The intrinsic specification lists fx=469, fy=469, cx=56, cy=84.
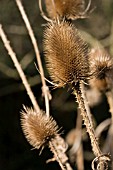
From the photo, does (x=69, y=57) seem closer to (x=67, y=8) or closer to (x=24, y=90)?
(x=67, y=8)

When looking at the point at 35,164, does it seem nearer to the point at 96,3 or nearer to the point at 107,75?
the point at 96,3

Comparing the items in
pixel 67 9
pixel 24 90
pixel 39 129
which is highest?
pixel 24 90

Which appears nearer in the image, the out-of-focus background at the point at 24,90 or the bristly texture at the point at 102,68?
the bristly texture at the point at 102,68

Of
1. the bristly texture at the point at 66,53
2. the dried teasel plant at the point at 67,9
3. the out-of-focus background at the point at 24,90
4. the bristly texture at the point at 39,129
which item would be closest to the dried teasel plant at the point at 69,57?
the bristly texture at the point at 66,53

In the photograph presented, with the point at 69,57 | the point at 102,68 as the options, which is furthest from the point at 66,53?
the point at 102,68

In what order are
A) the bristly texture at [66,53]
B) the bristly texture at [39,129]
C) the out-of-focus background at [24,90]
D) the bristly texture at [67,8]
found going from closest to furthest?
the bristly texture at [66,53], the bristly texture at [39,129], the bristly texture at [67,8], the out-of-focus background at [24,90]

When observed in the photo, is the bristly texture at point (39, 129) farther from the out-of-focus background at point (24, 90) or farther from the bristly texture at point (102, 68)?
the out-of-focus background at point (24, 90)
